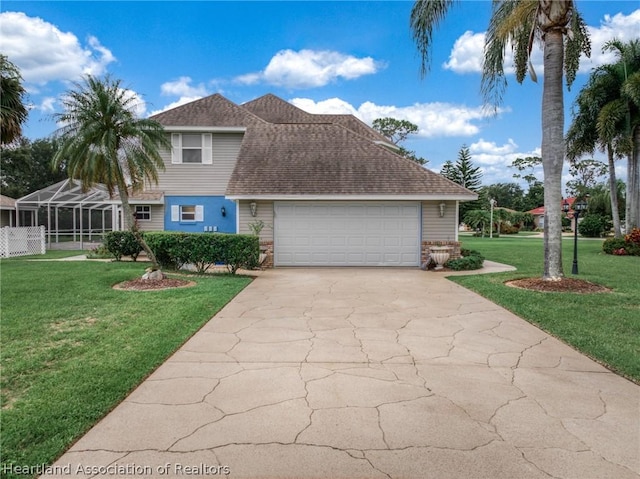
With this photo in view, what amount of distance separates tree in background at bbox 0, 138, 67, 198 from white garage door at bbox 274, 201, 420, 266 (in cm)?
2816

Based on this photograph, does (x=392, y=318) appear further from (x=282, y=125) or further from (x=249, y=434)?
(x=282, y=125)

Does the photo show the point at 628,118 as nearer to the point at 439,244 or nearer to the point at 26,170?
the point at 439,244

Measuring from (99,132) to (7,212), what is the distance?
2331 cm

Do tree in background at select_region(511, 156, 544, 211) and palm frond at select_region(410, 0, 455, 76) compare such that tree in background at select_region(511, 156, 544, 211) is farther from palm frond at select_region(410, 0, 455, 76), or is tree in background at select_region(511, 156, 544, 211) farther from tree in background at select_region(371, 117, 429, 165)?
palm frond at select_region(410, 0, 455, 76)

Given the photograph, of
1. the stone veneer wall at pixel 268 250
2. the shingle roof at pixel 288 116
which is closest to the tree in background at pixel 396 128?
the shingle roof at pixel 288 116

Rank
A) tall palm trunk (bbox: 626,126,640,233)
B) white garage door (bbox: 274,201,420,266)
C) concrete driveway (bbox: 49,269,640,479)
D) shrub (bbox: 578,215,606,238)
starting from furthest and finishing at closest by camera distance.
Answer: shrub (bbox: 578,215,606,238) → tall palm trunk (bbox: 626,126,640,233) → white garage door (bbox: 274,201,420,266) → concrete driveway (bbox: 49,269,640,479)

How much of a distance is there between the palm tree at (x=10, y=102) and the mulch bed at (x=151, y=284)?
7848 mm

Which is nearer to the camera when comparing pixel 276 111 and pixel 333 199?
pixel 333 199

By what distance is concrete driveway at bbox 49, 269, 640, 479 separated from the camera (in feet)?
8.77

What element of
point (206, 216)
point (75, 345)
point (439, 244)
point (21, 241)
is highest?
point (206, 216)

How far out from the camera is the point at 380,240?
46.6 feet

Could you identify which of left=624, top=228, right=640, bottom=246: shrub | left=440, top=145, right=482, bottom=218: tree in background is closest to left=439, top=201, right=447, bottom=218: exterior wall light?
left=624, top=228, right=640, bottom=246: shrub

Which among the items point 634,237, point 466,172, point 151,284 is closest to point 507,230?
point 466,172

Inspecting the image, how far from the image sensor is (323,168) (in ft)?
49.0
